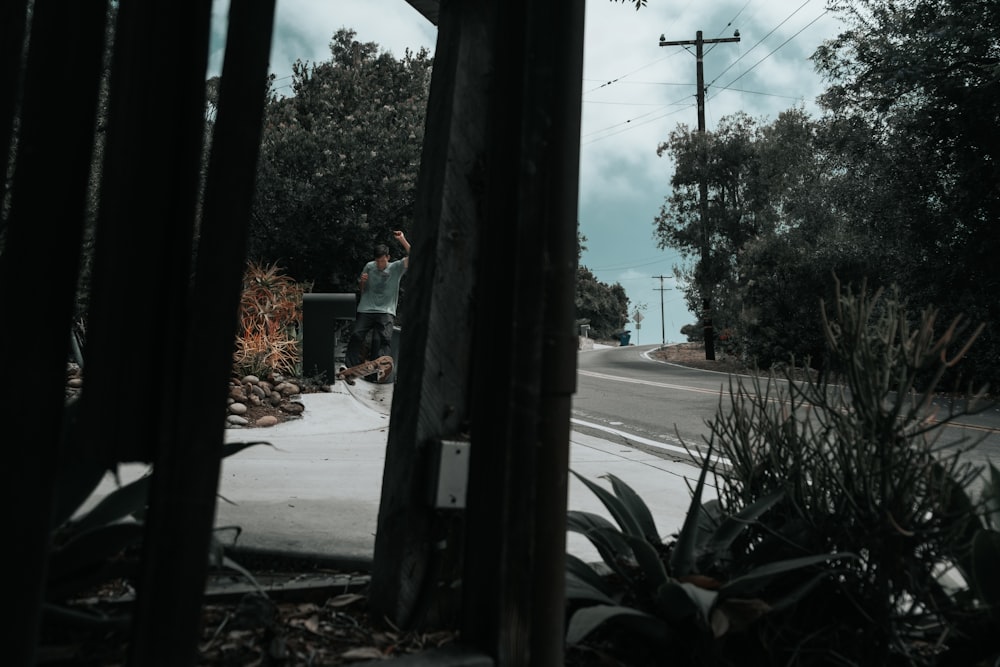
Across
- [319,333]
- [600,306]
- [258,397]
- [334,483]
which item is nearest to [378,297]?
[319,333]

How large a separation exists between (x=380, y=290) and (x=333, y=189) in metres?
9.38

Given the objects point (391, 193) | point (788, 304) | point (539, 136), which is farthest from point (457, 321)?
point (788, 304)

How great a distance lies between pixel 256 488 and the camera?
3736 mm

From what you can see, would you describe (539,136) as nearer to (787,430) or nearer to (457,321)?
(457,321)

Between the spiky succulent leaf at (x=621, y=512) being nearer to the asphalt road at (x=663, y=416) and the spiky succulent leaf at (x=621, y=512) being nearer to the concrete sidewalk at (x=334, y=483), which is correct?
the concrete sidewalk at (x=334, y=483)

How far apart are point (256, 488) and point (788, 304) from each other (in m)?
19.5

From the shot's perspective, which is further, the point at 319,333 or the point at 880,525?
the point at 319,333

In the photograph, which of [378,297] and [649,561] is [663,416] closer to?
[378,297]

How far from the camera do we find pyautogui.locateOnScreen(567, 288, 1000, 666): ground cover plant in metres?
1.87

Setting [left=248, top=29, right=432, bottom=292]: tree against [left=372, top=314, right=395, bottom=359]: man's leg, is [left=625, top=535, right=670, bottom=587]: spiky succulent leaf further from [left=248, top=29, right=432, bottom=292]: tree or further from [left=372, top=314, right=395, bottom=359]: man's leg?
[left=248, top=29, right=432, bottom=292]: tree

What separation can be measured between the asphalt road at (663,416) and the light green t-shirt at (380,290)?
2820 mm

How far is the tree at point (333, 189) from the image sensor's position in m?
18.8

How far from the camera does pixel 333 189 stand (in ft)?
62.0

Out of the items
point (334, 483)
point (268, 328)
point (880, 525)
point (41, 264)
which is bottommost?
point (334, 483)
